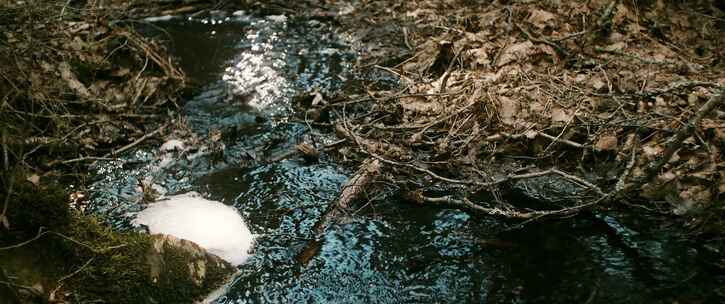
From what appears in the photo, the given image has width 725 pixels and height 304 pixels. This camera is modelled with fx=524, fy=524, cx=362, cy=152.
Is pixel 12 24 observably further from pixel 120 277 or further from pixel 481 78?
pixel 481 78

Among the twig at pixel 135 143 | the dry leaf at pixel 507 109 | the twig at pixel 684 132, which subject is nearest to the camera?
the twig at pixel 684 132

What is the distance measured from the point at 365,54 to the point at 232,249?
12.4 feet

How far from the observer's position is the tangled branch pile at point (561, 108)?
3875 millimetres

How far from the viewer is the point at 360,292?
11.1 ft

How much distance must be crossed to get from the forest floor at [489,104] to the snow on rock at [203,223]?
2.53 feet

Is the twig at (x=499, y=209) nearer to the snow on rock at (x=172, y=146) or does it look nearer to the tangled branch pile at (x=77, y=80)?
the snow on rock at (x=172, y=146)

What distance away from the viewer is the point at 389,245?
379 centimetres

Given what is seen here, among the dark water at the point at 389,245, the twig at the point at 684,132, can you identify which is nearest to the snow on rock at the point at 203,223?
the dark water at the point at 389,245

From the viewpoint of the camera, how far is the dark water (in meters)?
3.34

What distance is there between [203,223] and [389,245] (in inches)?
56.3

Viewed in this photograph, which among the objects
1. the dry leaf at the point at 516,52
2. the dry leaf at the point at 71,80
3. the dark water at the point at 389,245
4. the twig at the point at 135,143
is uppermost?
the dry leaf at the point at 71,80

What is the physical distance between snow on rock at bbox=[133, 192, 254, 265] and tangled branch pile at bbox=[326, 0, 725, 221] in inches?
46.8

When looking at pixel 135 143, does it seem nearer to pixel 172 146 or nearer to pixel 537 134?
Answer: pixel 172 146

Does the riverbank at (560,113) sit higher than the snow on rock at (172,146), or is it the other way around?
the riverbank at (560,113)
